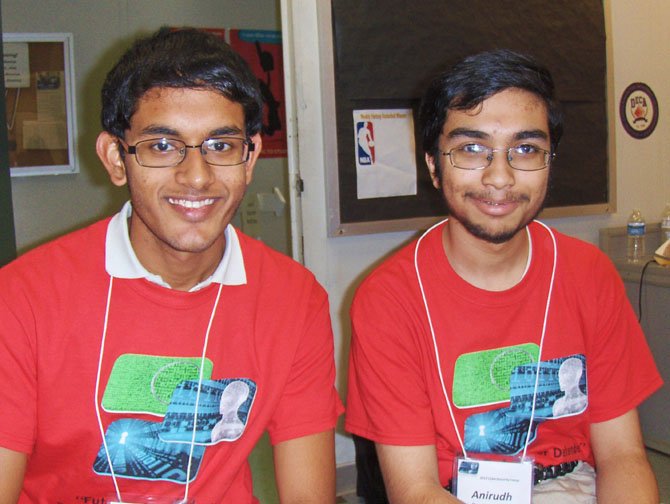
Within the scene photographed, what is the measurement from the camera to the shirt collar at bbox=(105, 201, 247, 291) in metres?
1.33

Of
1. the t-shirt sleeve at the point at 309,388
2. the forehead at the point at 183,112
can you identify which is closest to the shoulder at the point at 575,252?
the t-shirt sleeve at the point at 309,388

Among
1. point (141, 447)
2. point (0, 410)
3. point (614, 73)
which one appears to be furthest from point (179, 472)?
point (614, 73)

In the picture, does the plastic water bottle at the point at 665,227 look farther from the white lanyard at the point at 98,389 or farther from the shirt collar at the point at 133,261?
the white lanyard at the point at 98,389

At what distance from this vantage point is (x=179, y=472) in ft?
4.33

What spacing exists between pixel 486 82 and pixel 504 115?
8 centimetres

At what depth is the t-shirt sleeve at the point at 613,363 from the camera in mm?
1539

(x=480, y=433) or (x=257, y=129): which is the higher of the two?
(x=257, y=129)

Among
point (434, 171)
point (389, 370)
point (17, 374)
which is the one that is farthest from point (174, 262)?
point (434, 171)

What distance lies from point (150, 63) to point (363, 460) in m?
1.13

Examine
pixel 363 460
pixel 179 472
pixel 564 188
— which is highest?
pixel 564 188

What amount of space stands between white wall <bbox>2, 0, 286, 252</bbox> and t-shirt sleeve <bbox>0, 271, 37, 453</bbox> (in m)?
2.34

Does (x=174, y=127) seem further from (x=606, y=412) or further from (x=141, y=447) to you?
(x=606, y=412)

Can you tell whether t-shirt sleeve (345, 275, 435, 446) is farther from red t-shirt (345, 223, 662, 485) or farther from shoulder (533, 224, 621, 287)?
shoulder (533, 224, 621, 287)

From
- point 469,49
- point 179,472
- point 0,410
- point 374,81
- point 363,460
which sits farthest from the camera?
point 469,49
